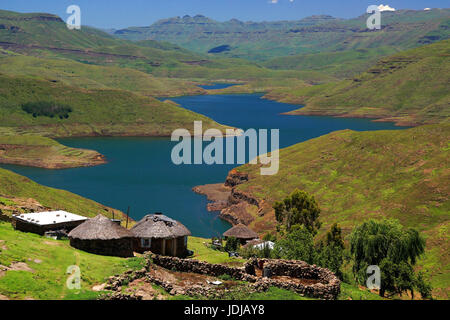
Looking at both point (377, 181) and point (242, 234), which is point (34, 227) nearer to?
point (242, 234)

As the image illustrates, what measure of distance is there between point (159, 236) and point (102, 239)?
24.9ft

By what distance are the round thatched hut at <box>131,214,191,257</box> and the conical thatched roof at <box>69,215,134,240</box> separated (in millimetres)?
4528

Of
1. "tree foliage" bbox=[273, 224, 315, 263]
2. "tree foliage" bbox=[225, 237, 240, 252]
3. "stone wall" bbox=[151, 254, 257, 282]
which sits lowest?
"tree foliage" bbox=[225, 237, 240, 252]

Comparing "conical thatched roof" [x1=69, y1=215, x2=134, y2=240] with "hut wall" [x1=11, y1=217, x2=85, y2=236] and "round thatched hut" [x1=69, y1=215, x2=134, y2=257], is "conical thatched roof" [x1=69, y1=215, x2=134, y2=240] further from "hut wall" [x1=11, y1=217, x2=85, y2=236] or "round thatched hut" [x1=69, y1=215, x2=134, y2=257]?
"hut wall" [x1=11, y1=217, x2=85, y2=236]

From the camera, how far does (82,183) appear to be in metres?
162

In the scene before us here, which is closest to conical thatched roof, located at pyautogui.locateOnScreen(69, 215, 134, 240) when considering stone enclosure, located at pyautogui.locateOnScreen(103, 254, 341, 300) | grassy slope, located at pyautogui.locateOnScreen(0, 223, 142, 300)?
grassy slope, located at pyautogui.locateOnScreen(0, 223, 142, 300)

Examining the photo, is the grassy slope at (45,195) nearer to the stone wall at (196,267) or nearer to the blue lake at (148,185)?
the blue lake at (148,185)

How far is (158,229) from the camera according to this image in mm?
50344

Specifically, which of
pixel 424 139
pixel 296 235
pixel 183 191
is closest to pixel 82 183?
pixel 183 191

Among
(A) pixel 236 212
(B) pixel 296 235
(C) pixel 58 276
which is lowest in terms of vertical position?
(A) pixel 236 212

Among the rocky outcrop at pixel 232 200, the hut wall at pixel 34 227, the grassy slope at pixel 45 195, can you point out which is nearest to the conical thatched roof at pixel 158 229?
the hut wall at pixel 34 227

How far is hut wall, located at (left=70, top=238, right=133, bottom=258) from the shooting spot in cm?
4319

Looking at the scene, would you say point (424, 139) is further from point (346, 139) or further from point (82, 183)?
point (82, 183)
